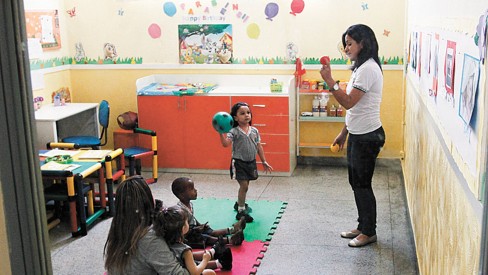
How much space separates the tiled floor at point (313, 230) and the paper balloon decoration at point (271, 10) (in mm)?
1742

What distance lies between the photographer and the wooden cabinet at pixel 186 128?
20.1 feet

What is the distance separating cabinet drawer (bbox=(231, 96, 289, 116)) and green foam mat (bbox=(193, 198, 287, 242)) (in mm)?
1126

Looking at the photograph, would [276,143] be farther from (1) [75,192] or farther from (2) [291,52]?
(1) [75,192]

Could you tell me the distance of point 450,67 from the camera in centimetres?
231

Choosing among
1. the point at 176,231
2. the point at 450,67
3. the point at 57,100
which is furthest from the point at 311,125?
the point at 450,67

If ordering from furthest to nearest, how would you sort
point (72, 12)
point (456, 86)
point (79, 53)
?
point (79, 53)
point (72, 12)
point (456, 86)

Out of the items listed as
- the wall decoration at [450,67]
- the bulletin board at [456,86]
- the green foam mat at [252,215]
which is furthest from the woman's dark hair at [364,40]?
the green foam mat at [252,215]

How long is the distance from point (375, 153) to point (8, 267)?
281 centimetres

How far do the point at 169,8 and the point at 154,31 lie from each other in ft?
1.06

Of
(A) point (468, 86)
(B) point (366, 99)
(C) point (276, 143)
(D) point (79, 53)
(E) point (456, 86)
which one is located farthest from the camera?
(D) point (79, 53)

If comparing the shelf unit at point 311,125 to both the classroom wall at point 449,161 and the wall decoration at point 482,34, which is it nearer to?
the classroom wall at point 449,161

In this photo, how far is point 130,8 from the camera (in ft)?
21.4

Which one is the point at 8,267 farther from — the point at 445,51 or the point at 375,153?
the point at 375,153

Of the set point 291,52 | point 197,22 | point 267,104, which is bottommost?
point 267,104
